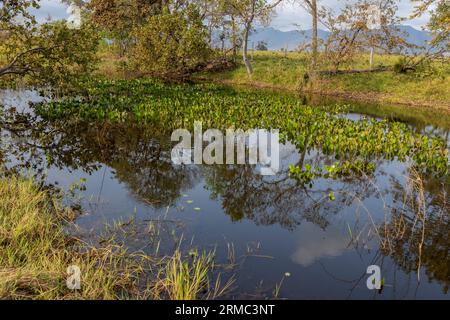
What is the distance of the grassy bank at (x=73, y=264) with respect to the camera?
5102 mm

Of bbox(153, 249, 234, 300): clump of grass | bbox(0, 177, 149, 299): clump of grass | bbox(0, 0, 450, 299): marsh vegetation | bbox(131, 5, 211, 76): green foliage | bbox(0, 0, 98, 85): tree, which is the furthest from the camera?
bbox(131, 5, 211, 76): green foliage

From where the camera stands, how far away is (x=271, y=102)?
2145cm

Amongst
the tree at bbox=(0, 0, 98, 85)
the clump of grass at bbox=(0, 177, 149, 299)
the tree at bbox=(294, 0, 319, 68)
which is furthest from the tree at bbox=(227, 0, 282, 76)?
the clump of grass at bbox=(0, 177, 149, 299)

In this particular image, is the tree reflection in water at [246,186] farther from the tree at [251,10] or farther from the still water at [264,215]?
the tree at [251,10]

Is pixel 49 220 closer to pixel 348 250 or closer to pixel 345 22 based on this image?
pixel 348 250

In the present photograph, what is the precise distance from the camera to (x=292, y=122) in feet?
52.1

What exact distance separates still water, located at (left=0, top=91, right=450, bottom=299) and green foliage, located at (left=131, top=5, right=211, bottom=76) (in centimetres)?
1876

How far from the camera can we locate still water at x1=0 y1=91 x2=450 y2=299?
6.23 m

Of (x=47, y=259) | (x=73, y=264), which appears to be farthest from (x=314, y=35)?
(x=47, y=259)

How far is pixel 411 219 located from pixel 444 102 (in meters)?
20.6

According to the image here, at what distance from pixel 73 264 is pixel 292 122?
38.5ft

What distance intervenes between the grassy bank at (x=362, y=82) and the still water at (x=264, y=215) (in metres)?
17.3

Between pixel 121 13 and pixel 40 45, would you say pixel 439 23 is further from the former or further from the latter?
pixel 121 13

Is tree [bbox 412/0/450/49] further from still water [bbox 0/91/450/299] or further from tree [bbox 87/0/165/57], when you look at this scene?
tree [bbox 87/0/165/57]
